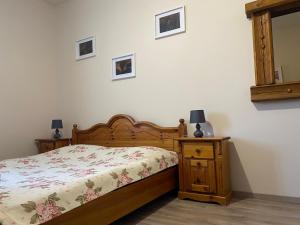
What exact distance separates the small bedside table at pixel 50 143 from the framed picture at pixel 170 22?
2.09m

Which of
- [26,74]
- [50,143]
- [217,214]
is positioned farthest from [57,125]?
[217,214]

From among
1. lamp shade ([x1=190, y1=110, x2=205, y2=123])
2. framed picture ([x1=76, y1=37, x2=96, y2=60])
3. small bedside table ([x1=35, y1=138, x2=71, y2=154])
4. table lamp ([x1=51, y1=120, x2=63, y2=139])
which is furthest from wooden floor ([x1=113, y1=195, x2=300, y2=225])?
framed picture ([x1=76, y1=37, x2=96, y2=60])

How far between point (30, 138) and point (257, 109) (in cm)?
325

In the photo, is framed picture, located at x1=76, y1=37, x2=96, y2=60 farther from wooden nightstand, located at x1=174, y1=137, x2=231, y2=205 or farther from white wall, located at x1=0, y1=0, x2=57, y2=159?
wooden nightstand, located at x1=174, y1=137, x2=231, y2=205

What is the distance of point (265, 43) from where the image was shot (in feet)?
8.52

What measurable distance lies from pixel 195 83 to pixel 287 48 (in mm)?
1004

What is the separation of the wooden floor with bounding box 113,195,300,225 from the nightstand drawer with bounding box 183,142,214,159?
47 cm

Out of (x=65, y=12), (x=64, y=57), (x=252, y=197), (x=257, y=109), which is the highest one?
(x=65, y=12)

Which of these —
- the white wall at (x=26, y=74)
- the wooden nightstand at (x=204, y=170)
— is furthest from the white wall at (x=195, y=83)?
the white wall at (x=26, y=74)

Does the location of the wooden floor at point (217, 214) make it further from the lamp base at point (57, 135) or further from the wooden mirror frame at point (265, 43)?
the lamp base at point (57, 135)

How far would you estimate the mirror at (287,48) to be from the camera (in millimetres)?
2533

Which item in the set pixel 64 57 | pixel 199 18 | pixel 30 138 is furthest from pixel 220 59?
pixel 30 138

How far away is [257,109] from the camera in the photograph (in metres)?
2.69

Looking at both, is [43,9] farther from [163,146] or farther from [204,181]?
[204,181]
